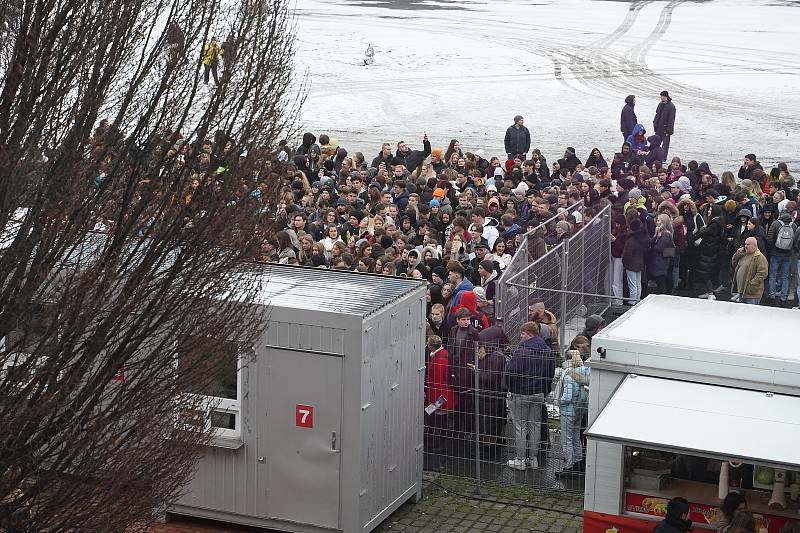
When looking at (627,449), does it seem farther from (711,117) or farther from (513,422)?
(711,117)

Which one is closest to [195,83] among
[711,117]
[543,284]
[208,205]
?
[208,205]

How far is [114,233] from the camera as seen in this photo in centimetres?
877

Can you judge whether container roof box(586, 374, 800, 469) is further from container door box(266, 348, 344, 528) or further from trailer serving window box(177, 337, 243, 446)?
trailer serving window box(177, 337, 243, 446)

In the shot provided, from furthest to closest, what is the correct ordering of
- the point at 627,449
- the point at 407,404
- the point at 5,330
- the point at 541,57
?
the point at 541,57 < the point at 407,404 < the point at 627,449 < the point at 5,330

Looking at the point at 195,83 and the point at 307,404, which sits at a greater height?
the point at 195,83

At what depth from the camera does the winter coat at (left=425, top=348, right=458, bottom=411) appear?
1379cm

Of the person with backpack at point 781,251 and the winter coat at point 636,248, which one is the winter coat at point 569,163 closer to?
the winter coat at point 636,248

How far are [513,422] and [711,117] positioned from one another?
29.7 metres

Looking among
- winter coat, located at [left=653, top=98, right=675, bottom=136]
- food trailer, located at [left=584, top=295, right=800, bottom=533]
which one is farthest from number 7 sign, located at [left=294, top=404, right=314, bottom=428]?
winter coat, located at [left=653, top=98, right=675, bottom=136]

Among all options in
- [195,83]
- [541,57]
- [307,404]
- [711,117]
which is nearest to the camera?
[195,83]

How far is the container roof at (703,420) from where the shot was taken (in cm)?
969

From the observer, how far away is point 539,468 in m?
13.6

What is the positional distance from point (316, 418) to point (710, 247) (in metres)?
10.0

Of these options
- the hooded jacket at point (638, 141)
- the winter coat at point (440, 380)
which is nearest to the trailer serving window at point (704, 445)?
the winter coat at point (440, 380)
